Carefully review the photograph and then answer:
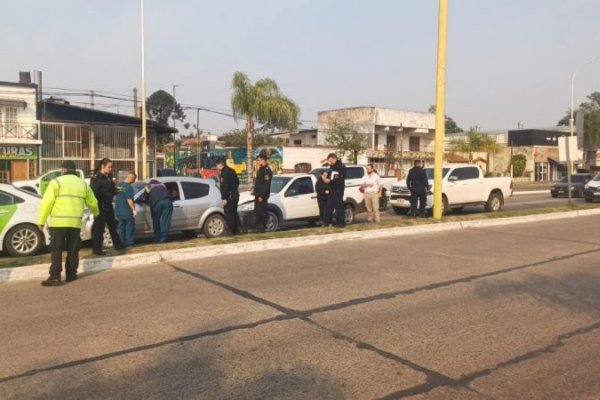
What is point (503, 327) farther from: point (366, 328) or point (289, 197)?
point (289, 197)

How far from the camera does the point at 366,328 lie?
5.45 metres

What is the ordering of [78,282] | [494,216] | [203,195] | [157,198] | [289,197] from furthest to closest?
[494,216]
[289,197]
[203,195]
[157,198]
[78,282]

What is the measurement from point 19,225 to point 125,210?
1.80 metres

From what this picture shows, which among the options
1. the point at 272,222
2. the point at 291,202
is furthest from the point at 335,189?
the point at 272,222

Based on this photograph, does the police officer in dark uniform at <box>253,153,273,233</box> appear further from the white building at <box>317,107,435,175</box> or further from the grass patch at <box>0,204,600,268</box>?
the white building at <box>317,107,435,175</box>

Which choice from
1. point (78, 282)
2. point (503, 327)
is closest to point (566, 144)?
point (503, 327)

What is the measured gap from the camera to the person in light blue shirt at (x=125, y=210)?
1016cm

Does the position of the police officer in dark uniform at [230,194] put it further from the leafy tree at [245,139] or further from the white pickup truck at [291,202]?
the leafy tree at [245,139]

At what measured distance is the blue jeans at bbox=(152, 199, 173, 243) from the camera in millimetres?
10906

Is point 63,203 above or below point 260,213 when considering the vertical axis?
above

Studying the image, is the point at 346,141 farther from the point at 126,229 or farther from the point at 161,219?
the point at 126,229

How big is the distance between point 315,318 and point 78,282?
11.5ft

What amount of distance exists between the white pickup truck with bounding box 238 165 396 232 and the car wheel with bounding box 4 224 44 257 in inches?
169

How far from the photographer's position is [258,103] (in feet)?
115
